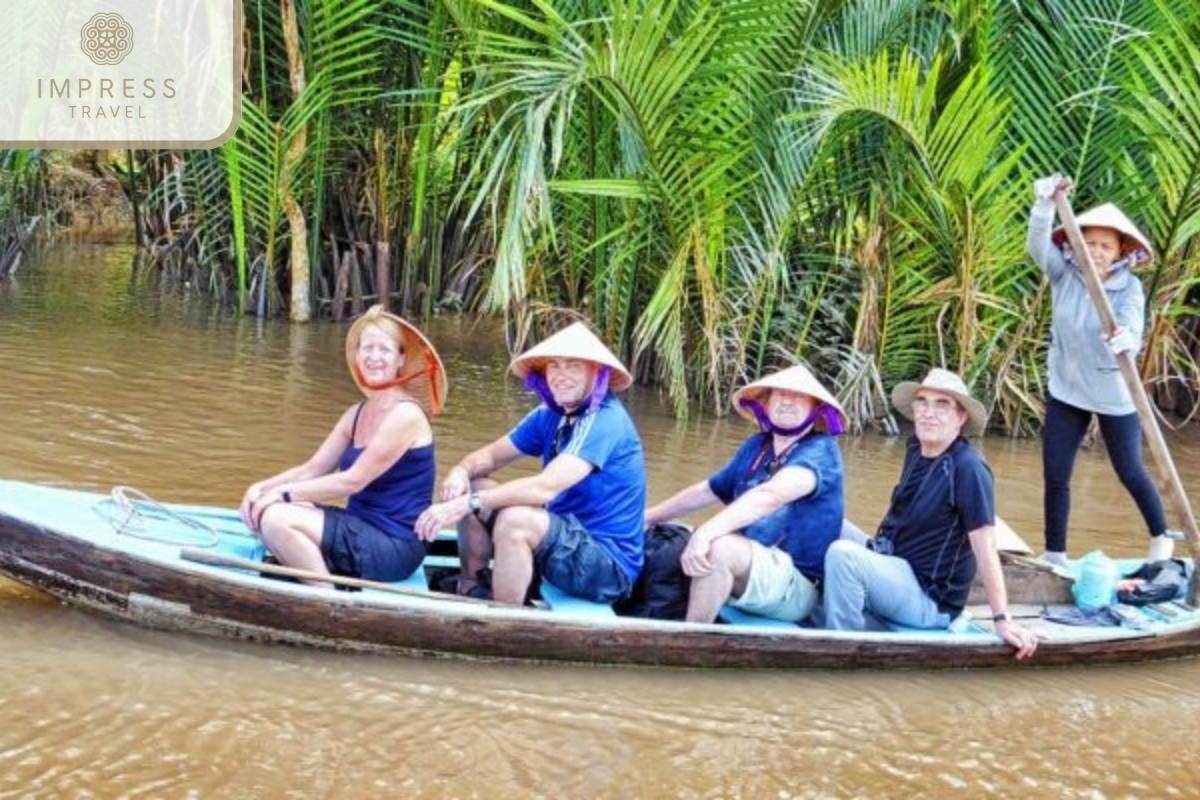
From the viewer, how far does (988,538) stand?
15.4 feet

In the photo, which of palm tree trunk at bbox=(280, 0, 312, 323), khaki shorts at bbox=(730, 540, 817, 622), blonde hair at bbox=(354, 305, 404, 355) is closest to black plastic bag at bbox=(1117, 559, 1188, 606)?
khaki shorts at bbox=(730, 540, 817, 622)

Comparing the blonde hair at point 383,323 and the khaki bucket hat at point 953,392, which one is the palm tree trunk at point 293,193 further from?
the khaki bucket hat at point 953,392

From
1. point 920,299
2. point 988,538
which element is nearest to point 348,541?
point 988,538

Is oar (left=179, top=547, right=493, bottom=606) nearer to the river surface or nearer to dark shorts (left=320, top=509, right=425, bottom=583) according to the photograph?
dark shorts (left=320, top=509, right=425, bottom=583)

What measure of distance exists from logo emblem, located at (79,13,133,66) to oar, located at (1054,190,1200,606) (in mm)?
7703

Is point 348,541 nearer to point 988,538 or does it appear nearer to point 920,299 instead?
point 988,538

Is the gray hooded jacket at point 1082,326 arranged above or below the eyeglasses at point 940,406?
above

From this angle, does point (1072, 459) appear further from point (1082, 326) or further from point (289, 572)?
point (289, 572)

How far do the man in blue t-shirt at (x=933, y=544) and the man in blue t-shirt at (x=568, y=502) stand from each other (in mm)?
716

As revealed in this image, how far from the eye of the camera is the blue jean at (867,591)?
477 cm

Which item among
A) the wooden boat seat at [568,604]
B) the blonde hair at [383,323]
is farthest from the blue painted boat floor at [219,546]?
the blonde hair at [383,323]

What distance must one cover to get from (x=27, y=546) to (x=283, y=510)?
2.51 feet

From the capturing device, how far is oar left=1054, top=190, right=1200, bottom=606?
16.3 ft

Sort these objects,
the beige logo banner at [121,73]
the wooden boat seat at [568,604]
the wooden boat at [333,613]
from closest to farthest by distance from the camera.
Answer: the wooden boat at [333,613] < the wooden boat seat at [568,604] < the beige logo banner at [121,73]
